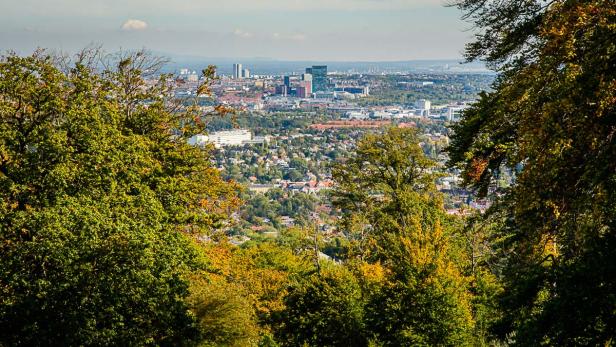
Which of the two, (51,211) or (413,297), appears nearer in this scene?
(51,211)

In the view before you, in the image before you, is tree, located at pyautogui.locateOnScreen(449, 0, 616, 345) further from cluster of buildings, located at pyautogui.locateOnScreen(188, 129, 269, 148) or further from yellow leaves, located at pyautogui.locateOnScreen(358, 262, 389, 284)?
cluster of buildings, located at pyautogui.locateOnScreen(188, 129, 269, 148)

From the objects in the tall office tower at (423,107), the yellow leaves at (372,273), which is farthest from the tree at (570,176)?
the tall office tower at (423,107)

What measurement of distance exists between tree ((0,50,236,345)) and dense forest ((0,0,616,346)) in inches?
1.2

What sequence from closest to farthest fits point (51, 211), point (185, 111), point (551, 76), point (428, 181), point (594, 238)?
point (594, 238) → point (551, 76) → point (51, 211) → point (185, 111) → point (428, 181)

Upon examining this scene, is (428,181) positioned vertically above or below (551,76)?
below

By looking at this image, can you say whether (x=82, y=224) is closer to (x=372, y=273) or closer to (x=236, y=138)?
(x=372, y=273)

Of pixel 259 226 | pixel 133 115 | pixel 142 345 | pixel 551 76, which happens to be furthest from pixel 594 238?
pixel 259 226

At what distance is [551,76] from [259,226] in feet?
208

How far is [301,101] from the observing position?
654 ft

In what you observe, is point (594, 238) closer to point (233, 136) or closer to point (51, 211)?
point (51, 211)

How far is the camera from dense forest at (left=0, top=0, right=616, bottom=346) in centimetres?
490

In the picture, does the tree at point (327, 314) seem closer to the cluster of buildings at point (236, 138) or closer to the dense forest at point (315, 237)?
the dense forest at point (315, 237)

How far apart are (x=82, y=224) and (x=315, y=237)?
7097 millimetres

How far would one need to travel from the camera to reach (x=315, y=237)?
15266 millimetres
